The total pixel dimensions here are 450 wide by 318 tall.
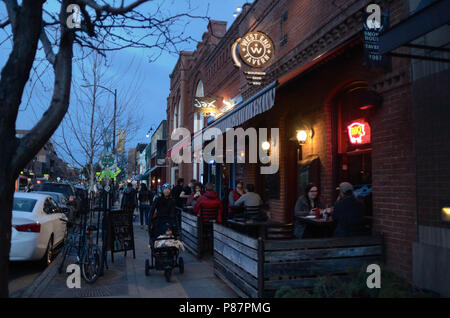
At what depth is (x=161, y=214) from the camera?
7.96 metres

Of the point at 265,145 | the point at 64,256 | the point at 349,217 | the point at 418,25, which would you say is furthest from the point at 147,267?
the point at 265,145

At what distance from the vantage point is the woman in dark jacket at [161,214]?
7848 millimetres

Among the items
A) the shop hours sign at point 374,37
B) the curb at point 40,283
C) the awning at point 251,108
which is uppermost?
the shop hours sign at point 374,37

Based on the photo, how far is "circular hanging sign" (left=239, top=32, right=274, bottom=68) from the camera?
11.6 m

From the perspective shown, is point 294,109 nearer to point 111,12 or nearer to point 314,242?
point 314,242

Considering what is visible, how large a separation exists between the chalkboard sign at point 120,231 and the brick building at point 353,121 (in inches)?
144

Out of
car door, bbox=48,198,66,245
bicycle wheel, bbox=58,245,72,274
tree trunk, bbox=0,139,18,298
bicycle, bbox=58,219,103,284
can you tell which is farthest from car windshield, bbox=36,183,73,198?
tree trunk, bbox=0,139,18,298

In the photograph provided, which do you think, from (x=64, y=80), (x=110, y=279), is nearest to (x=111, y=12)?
(x=64, y=80)

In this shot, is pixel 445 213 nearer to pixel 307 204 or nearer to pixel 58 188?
pixel 307 204

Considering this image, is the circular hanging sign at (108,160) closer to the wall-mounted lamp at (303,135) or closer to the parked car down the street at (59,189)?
the parked car down the street at (59,189)

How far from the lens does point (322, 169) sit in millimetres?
8992

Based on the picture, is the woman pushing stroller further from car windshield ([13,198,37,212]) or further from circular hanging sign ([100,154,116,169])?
circular hanging sign ([100,154,116,169])

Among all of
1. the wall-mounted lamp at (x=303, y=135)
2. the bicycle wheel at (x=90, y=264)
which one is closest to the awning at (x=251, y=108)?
the wall-mounted lamp at (x=303, y=135)

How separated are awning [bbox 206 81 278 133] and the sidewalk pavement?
3.50 meters
